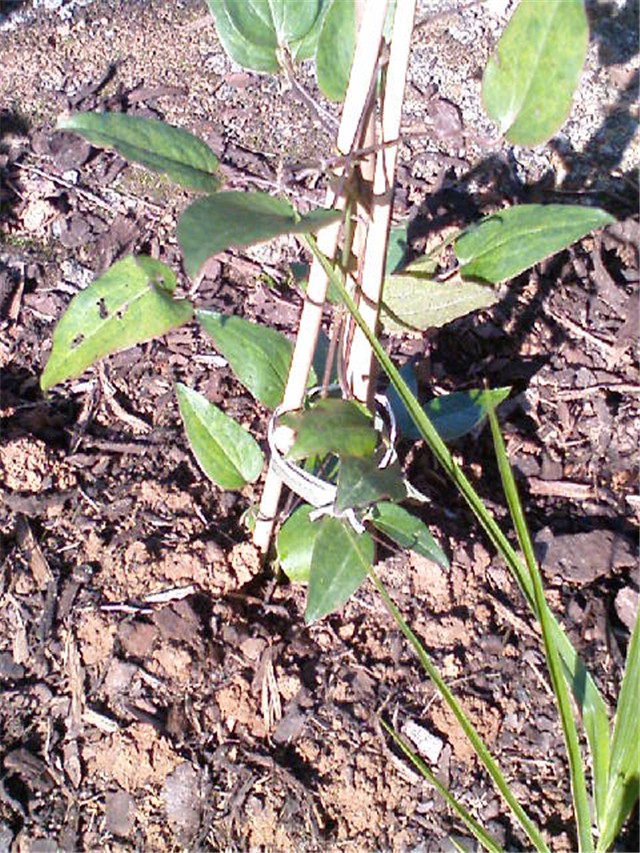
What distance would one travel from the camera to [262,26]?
107cm

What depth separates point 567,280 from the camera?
6.06 feet

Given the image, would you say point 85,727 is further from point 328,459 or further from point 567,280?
point 567,280

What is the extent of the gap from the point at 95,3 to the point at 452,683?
5.07ft

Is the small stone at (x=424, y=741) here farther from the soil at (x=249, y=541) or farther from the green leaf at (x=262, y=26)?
the green leaf at (x=262, y=26)

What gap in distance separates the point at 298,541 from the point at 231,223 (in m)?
0.53

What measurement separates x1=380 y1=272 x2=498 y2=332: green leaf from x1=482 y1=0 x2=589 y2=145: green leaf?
0.50 feet

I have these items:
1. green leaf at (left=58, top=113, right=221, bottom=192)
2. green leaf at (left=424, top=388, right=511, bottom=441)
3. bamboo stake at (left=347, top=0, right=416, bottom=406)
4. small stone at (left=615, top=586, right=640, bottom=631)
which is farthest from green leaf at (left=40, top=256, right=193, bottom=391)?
small stone at (left=615, top=586, right=640, bottom=631)

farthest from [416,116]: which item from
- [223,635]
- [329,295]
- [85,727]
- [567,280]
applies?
[85,727]

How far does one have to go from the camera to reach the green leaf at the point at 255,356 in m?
1.19

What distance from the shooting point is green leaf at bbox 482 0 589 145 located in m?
0.94

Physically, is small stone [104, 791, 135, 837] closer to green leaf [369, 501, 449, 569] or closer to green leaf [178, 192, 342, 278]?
green leaf [369, 501, 449, 569]

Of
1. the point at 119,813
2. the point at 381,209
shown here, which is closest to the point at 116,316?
the point at 381,209

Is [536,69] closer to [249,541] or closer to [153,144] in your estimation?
[153,144]

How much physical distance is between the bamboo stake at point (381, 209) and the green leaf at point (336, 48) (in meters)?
0.07
